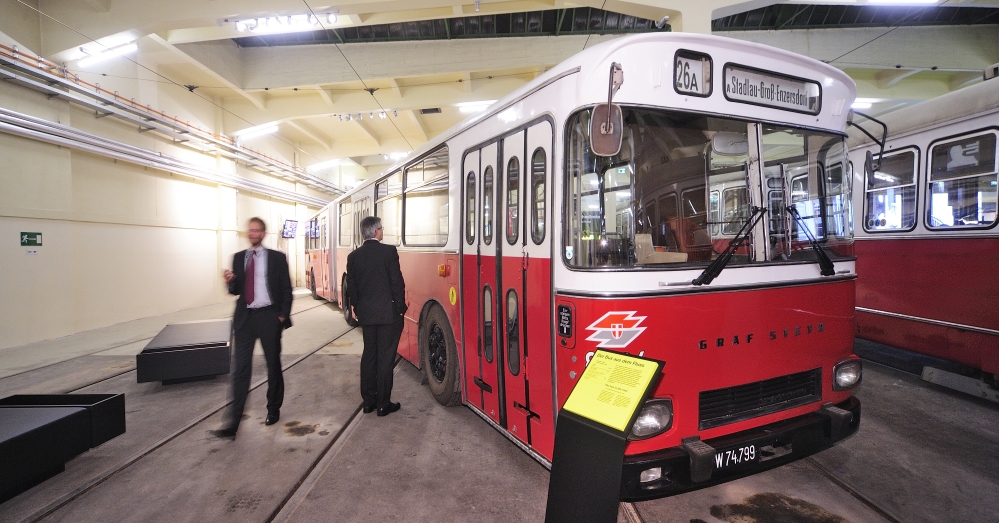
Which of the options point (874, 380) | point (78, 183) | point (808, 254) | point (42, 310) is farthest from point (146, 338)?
point (874, 380)

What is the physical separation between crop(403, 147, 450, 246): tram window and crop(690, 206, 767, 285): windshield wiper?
9.19 ft

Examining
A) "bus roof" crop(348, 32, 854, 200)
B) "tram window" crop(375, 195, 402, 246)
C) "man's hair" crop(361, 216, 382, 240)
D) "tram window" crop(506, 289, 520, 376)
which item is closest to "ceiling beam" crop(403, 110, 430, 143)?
"tram window" crop(375, 195, 402, 246)

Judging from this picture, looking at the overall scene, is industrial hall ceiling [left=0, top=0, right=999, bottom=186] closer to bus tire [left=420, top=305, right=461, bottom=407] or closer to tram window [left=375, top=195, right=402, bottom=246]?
tram window [left=375, top=195, right=402, bottom=246]

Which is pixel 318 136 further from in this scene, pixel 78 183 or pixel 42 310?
pixel 42 310

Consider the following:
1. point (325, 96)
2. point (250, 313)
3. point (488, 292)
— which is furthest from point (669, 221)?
point (325, 96)

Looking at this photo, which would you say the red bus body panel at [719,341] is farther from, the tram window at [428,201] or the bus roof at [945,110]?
the bus roof at [945,110]

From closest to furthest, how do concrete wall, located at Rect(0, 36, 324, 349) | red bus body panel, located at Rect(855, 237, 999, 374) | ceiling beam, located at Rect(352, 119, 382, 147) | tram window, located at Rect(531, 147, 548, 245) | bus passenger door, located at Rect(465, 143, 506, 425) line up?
tram window, located at Rect(531, 147, 548, 245) < bus passenger door, located at Rect(465, 143, 506, 425) < red bus body panel, located at Rect(855, 237, 999, 374) < concrete wall, located at Rect(0, 36, 324, 349) < ceiling beam, located at Rect(352, 119, 382, 147)

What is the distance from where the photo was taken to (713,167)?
2959 mm

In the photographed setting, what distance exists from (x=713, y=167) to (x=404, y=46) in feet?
34.2

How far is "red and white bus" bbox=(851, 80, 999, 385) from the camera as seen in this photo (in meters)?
4.72

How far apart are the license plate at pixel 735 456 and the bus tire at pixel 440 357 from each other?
2.69 meters

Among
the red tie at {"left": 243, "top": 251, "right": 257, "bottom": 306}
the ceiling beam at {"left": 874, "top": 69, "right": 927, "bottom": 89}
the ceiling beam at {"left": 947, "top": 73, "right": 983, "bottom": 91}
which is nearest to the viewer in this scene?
the red tie at {"left": 243, "top": 251, "right": 257, "bottom": 306}

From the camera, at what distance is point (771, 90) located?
2.93m

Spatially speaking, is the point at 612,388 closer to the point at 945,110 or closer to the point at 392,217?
the point at 392,217
